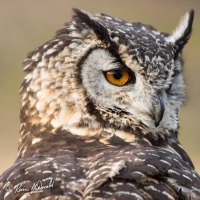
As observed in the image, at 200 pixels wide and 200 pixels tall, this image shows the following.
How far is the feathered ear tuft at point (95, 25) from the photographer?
13.1ft

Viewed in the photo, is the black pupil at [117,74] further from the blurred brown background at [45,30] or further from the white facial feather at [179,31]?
the blurred brown background at [45,30]

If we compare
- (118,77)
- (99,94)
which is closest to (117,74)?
(118,77)

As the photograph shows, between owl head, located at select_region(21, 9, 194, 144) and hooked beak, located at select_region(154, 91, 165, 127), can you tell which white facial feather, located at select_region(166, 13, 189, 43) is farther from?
hooked beak, located at select_region(154, 91, 165, 127)

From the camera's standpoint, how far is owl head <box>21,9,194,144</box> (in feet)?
13.0

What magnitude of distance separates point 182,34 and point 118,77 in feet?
2.38

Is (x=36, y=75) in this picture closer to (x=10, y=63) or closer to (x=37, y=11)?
(x=10, y=63)

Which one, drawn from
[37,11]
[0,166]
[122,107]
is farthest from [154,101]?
[37,11]

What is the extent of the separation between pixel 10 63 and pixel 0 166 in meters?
3.70

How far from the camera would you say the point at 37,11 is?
1175cm

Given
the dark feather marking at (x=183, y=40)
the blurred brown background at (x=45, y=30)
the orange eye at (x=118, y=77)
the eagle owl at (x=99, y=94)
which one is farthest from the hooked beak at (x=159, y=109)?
the blurred brown background at (x=45, y=30)

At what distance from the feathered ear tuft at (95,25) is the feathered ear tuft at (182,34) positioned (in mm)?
529

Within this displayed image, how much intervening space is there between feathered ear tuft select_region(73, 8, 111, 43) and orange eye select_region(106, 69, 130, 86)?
198 mm

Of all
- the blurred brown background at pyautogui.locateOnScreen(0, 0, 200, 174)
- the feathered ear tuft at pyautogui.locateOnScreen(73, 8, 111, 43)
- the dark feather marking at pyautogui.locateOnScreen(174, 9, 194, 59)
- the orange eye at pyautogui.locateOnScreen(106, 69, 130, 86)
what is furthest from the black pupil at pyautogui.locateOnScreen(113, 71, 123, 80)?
the blurred brown background at pyautogui.locateOnScreen(0, 0, 200, 174)

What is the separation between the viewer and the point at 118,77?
156 inches
